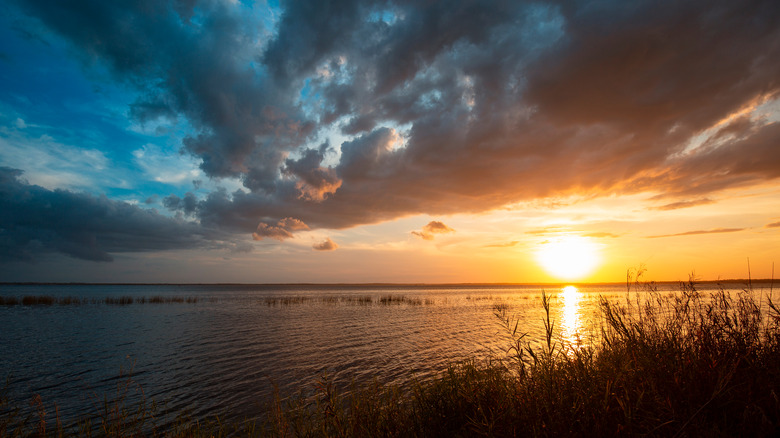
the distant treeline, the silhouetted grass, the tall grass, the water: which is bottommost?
the silhouetted grass

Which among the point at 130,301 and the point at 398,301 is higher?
the point at 130,301

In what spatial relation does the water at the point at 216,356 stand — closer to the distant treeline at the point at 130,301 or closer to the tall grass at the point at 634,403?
the tall grass at the point at 634,403

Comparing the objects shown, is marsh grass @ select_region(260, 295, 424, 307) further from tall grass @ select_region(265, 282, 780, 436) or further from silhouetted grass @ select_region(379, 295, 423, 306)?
tall grass @ select_region(265, 282, 780, 436)

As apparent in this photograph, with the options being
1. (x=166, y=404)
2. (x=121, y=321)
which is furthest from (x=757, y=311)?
(x=121, y=321)

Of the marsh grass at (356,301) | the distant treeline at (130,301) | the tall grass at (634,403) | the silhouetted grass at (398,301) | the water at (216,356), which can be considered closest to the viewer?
the tall grass at (634,403)

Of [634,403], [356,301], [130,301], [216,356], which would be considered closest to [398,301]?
[356,301]

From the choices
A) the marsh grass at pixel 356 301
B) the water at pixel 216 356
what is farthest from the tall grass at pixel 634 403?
the marsh grass at pixel 356 301

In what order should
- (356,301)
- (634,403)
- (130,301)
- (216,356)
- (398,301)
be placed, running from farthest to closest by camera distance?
(398,301), (356,301), (130,301), (216,356), (634,403)

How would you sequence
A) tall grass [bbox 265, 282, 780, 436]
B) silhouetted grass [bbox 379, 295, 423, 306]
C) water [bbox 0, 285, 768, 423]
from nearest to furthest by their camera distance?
tall grass [bbox 265, 282, 780, 436] < water [bbox 0, 285, 768, 423] < silhouetted grass [bbox 379, 295, 423, 306]

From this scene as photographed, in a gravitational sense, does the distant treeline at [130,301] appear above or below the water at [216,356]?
below

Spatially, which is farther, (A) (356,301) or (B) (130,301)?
(A) (356,301)

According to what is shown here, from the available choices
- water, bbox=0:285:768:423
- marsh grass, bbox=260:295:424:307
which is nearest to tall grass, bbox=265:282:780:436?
water, bbox=0:285:768:423

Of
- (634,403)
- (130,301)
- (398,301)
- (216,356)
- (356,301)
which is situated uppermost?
(634,403)

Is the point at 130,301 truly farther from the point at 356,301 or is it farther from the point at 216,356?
the point at 216,356
